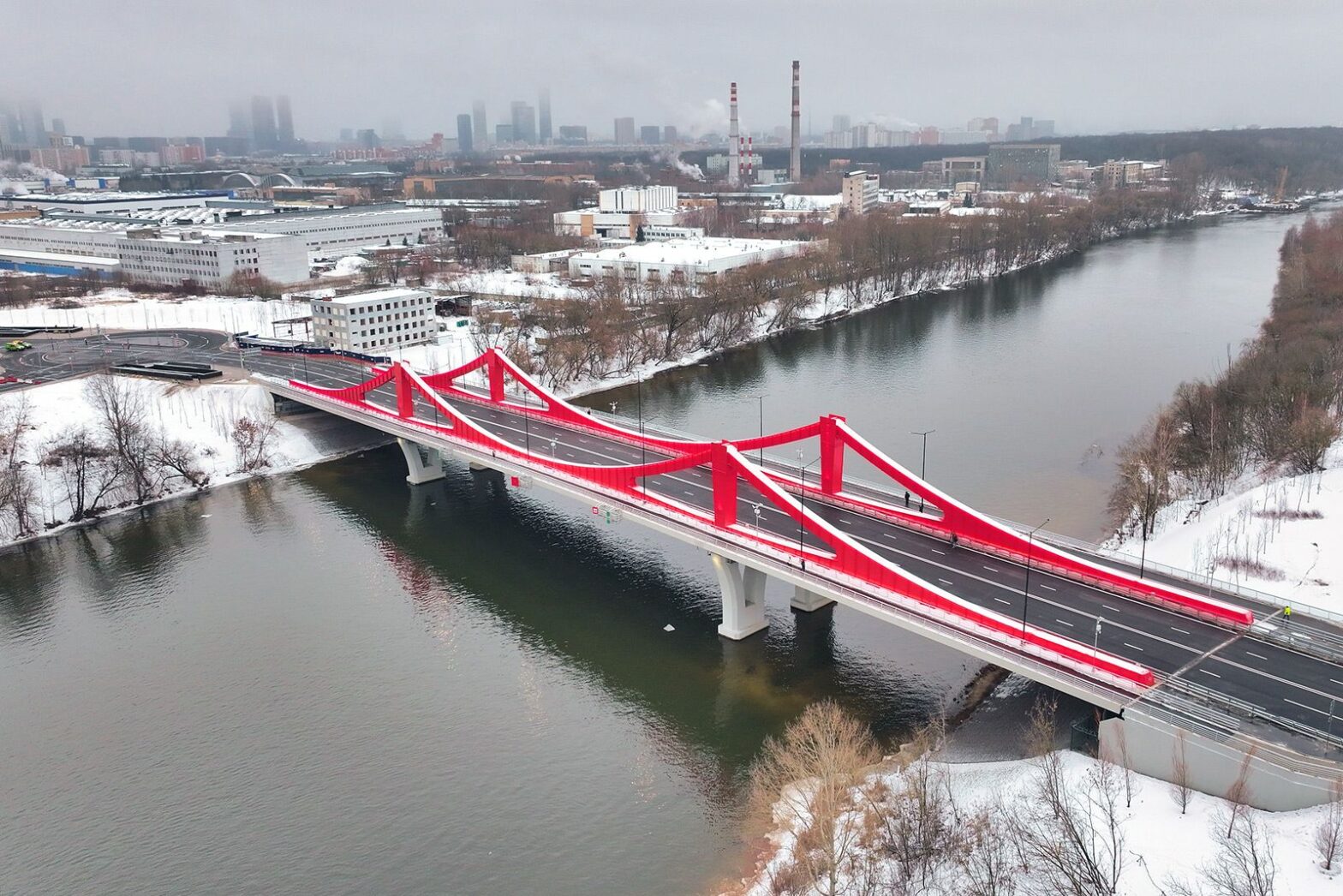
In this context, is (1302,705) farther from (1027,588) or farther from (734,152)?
(734,152)

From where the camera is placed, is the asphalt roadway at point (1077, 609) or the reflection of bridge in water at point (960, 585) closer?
the reflection of bridge in water at point (960, 585)

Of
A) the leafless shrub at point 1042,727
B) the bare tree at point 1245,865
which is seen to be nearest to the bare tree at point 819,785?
the leafless shrub at point 1042,727

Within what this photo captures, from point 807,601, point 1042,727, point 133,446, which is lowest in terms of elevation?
point 807,601

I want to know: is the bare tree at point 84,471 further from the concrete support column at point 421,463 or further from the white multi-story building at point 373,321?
the white multi-story building at point 373,321

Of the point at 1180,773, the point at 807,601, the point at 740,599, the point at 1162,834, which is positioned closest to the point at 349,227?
the point at 807,601

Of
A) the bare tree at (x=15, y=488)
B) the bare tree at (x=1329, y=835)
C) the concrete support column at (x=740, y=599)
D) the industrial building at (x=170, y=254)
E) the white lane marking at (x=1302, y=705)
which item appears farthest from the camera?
the industrial building at (x=170, y=254)

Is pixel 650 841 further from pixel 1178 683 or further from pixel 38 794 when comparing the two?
pixel 38 794

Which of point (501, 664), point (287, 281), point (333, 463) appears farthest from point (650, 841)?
point (287, 281)
